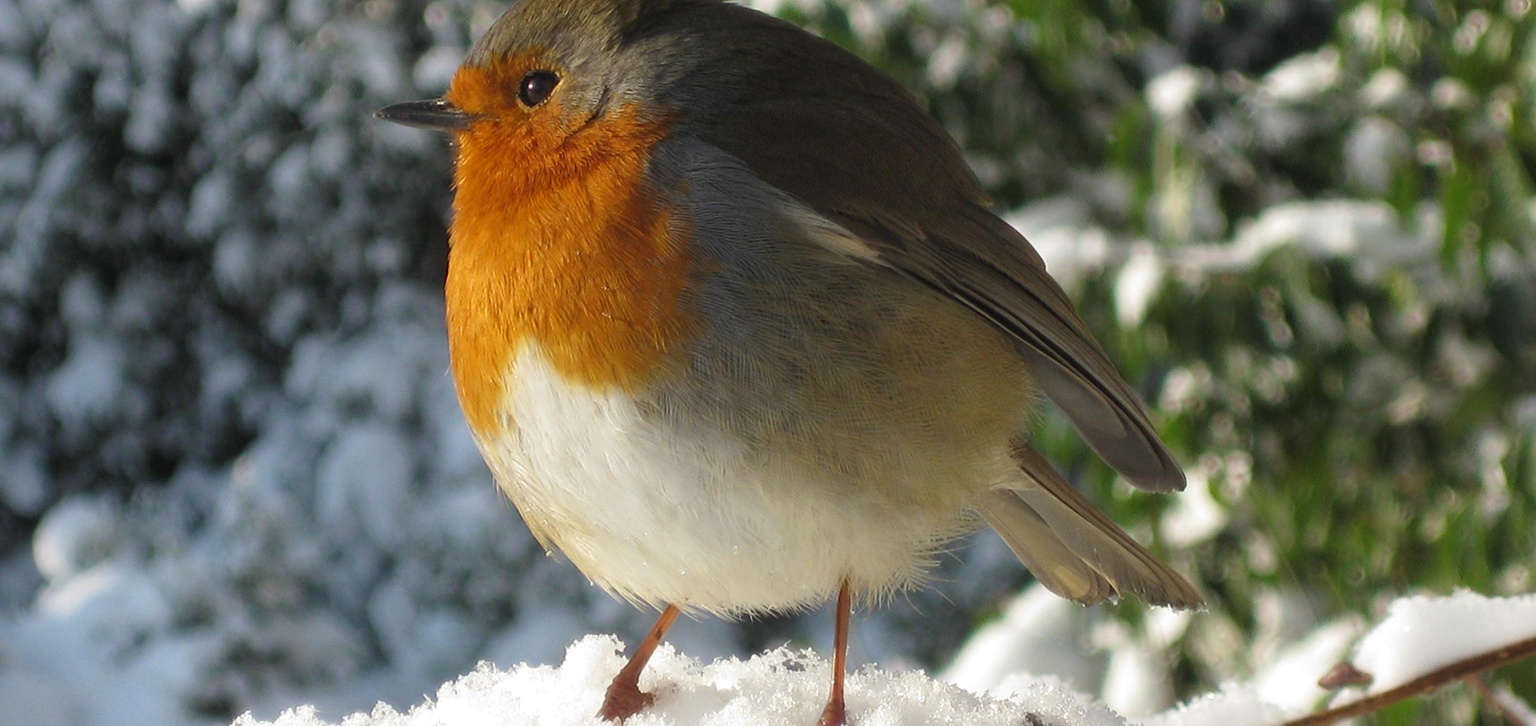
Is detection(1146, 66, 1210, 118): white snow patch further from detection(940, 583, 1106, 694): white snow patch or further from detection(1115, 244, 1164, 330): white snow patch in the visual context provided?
detection(940, 583, 1106, 694): white snow patch

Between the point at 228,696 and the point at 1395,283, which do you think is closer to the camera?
the point at 1395,283

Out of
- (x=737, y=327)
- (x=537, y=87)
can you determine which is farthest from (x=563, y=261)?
(x=537, y=87)

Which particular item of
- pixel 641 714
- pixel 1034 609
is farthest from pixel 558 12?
pixel 1034 609

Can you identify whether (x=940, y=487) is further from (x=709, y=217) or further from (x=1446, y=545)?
(x=1446, y=545)

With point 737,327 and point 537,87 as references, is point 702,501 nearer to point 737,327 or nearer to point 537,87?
point 737,327

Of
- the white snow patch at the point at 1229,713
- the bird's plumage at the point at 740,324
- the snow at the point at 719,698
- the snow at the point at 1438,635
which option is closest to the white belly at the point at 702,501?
the bird's plumage at the point at 740,324

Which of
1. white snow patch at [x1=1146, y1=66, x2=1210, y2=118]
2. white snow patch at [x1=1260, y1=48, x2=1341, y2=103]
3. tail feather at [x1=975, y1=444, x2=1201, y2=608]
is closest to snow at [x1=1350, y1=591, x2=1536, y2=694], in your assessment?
tail feather at [x1=975, y1=444, x2=1201, y2=608]
